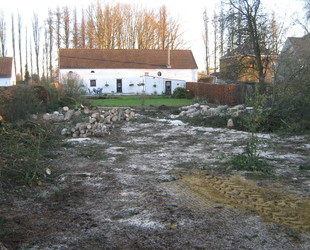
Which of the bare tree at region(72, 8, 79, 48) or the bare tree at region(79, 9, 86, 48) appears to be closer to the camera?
the bare tree at region(79, 9, 86, 48)

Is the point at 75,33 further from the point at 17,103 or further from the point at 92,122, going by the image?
the point at 92,122

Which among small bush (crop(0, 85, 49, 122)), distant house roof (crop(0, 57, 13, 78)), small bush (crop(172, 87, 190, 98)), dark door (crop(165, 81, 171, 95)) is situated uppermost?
distant house roof (crop(0, 57, 13, 78))

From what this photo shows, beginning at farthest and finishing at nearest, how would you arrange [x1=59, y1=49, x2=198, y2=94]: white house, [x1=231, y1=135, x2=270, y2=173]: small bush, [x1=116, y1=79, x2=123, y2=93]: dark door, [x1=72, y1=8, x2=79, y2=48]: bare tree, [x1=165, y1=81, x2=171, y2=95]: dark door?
[x1=72, y1=8, x2=79, y2=48]: bare tree, [x1=116, y1=79, x2=123, y2=93]: dark door, [x1=59, y1=49, x2=198, y2=94]: white house, [x1=165, y1=81, x2=171, y2=95]: dark door, [x1=231, y1=135, x2=270, y2=173]: small bush

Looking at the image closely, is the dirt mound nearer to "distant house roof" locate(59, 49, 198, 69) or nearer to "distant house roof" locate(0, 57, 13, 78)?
"distant house roof" locate(59, 49, 198, 69)

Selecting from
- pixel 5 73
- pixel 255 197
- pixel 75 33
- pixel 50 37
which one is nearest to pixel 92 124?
pixel 255 197

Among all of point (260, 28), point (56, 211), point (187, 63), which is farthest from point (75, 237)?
point (187, 63)

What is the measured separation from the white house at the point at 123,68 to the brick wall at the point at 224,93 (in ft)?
54.0

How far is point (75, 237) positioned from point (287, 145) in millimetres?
7948

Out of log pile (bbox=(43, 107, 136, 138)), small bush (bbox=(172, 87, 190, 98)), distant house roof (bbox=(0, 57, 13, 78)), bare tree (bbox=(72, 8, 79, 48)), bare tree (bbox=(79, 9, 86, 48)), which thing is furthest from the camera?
bare tree (bbox=(72, 8, 79, 48))

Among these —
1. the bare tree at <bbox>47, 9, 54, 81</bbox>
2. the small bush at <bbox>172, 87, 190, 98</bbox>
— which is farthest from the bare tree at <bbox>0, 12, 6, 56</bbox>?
the small bush at <bbox>172, 87, 190, 98</bbox>

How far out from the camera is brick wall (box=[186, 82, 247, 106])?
24102 mm

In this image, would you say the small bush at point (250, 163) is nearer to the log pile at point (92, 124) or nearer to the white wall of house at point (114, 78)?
the log pile at point (92, 124)

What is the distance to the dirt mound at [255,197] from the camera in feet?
16.4

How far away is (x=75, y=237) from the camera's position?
4.45m
